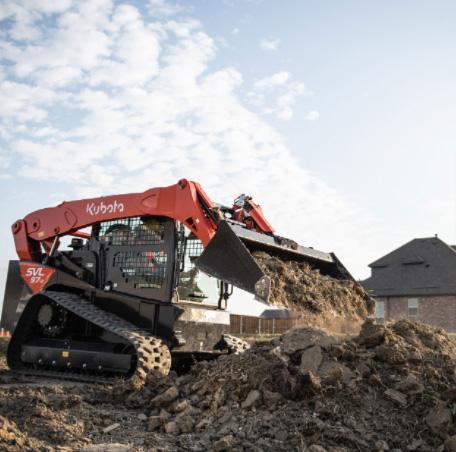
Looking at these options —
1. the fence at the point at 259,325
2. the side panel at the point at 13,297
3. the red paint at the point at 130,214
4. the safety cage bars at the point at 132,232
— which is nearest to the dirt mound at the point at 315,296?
the red paint at the point at 130,214

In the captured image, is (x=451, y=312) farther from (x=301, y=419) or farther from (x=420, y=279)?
(x=301, y=419)

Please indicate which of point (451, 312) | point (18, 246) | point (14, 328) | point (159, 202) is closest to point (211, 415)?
point (159, 202)

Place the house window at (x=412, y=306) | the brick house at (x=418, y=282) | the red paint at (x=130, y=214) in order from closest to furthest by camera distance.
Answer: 1. the red paint at (x=130, y=214)
2. the brick house at (x=418, y=282)
3. the house window at (x=412, y=306)

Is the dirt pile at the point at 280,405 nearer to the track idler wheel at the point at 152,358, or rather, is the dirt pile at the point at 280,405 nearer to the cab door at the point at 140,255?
the track idler wheel at the point at 152,358

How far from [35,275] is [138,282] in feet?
7.26

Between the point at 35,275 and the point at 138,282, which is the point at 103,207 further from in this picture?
the point at 35,275

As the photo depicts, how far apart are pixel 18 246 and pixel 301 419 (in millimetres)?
7220

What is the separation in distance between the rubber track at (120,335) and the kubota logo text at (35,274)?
57 cm

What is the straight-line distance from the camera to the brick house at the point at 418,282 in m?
33.4

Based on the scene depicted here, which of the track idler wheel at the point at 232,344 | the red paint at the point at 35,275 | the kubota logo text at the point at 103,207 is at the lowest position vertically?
the track idler wheel at the point at 232,344

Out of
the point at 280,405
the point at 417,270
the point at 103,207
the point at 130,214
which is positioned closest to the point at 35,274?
the point at 103,207

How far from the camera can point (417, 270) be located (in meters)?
35.5

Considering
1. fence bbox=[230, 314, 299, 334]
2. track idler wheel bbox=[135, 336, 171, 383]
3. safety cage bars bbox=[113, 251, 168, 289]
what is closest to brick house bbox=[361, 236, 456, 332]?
fence bbox=[230, 314, 299, 334]

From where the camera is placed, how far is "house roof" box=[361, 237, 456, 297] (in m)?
34.0
